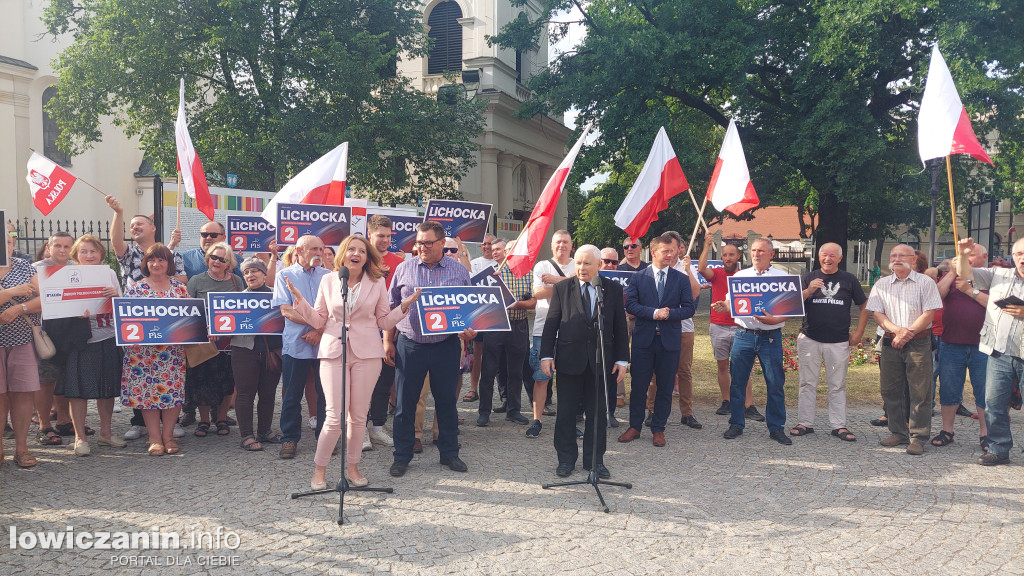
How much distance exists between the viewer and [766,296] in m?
7.82

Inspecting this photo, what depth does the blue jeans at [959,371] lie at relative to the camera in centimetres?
747

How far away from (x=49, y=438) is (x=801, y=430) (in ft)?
26.8

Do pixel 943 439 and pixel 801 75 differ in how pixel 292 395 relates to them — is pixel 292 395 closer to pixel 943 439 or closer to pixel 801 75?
pixel 943 439

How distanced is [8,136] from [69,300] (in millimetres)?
26586

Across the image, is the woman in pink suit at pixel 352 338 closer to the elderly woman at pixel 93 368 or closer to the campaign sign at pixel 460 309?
the campaign sign at pixel 460 309

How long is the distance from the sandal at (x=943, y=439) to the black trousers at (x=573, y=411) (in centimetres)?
388

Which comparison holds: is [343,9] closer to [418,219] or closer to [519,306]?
[418,219]

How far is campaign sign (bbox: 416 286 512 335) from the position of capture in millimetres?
6215

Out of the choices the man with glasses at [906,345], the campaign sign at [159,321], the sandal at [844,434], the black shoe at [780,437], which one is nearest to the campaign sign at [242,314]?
the campaign sign at [159,321]

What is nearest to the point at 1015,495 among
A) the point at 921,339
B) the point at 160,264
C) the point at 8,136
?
the point at 921,339

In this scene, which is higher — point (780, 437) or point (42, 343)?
point (42, 343)

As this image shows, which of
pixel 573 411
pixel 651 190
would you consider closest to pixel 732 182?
pixel 651 190

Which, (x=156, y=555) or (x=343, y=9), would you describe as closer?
(x=156, y=555)

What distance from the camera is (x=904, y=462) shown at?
273 inches
